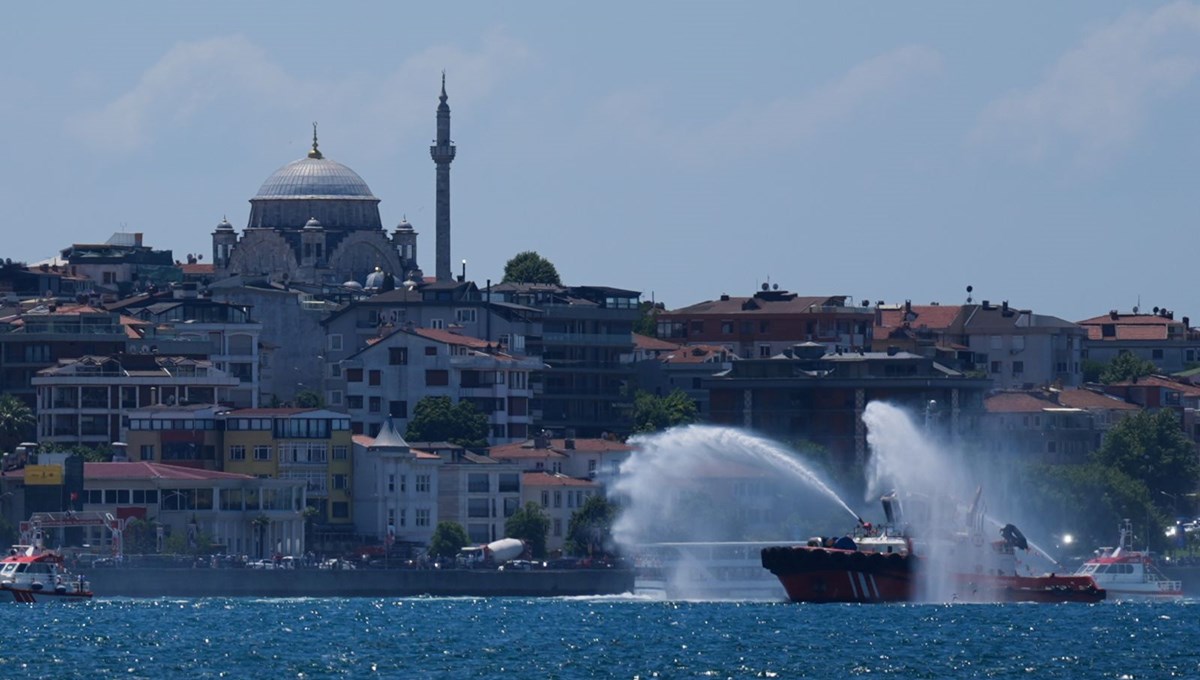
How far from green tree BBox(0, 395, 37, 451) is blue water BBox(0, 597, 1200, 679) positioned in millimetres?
30007

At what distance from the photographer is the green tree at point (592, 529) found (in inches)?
6383

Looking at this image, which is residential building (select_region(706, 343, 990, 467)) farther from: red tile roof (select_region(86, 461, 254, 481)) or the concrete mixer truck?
red tile roof (select_region(86, 461, 254, 481))

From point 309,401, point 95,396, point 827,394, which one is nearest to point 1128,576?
point 827,394

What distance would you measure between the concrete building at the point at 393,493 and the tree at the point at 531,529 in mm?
3607

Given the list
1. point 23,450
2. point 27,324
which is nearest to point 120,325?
point 27,324

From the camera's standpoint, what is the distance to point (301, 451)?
16462 centimetres

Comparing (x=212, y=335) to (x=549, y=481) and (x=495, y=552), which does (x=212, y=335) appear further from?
(x=495, y=552)

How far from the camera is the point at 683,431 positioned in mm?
171000

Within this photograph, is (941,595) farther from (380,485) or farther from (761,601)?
(380,485)

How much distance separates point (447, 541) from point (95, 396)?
770 inches

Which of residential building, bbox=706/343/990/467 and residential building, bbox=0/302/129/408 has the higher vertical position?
residential building, bbox=0/302/129/408

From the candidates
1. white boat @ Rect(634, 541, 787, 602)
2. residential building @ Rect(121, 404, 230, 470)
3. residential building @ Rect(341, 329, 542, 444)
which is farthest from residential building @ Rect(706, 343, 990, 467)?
white boat @ Rect(634, 541, 787, 602)

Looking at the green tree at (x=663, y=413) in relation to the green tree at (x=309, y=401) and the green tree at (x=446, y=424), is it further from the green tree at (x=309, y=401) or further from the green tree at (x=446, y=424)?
the green tree at (x=309, y=401)

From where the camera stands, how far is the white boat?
146 meters
